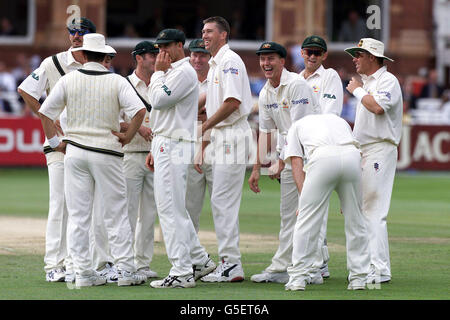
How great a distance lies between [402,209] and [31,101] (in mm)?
9882

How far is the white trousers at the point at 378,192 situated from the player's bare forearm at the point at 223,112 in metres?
1.45

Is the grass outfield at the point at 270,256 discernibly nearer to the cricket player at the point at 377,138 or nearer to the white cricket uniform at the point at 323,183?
the white cricket uniform at the point at 323,183

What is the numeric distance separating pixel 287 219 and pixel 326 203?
1139mm

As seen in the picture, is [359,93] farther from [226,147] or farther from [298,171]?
[226,147]

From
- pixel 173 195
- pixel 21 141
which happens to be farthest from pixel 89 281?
pixel 21 141

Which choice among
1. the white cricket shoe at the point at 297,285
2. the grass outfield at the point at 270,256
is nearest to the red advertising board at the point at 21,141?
the grass outfield at the point at 270,256

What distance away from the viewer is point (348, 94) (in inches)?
1196

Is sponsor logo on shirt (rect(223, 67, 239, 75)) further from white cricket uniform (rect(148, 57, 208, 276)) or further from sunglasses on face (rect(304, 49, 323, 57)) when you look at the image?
sunglasses on face (rect(304, 49, 323, 57))

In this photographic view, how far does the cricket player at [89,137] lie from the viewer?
9992 mm

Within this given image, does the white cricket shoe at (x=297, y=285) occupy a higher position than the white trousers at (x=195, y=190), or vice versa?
the white trousers at (x=195, y=190)

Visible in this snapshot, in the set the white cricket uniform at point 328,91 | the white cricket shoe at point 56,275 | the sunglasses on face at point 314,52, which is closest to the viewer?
the white cricket shoe at point 56,275

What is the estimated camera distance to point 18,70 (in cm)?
2995

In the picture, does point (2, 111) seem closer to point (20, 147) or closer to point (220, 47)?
point (20, 147)

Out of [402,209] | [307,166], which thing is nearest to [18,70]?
[402,209]
